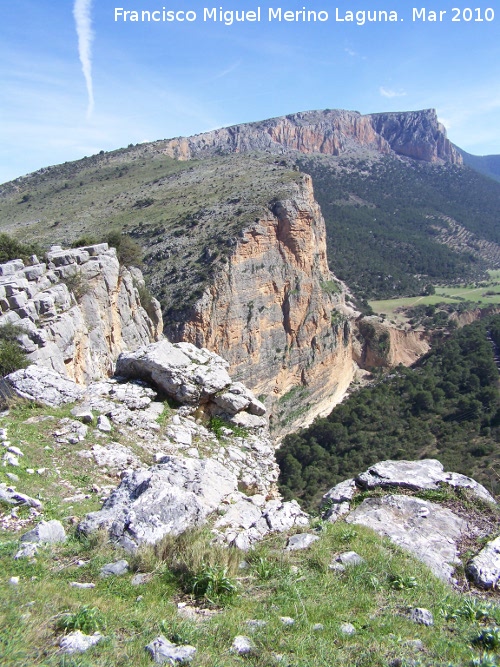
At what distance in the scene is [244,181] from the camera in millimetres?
47594

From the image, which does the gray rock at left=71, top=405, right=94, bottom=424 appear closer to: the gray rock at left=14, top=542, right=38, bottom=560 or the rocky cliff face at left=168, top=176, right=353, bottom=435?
the gray rock at left=14, top=542, right=38, bottom=560

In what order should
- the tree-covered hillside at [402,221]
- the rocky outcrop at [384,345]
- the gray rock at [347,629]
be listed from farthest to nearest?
the tree-covered hillside at [402,221] → the rocky outcrop at [384,345] → the gray rock at [347,629]

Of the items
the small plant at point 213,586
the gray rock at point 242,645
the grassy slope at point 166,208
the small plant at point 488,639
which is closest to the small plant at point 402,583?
the small plant at point 488,639

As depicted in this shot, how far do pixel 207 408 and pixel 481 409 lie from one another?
95.5 ft

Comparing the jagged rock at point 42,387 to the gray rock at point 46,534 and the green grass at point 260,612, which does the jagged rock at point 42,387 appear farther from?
the green grass at point 260,612

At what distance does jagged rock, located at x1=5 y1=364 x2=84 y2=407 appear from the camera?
8.95m

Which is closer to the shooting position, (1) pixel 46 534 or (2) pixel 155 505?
(1) pixel 46 534

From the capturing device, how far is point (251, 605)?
430 centimetres

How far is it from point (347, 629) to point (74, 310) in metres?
12.3

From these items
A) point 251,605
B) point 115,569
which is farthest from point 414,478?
point 115,569

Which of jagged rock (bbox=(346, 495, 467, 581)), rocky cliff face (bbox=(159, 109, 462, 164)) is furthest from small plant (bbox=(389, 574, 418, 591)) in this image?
rocky cliff face (bbox=(159, 109, 462, 164))

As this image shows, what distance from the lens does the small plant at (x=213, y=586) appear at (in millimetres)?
4375

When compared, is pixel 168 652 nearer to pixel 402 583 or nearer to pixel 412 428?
pixel 402 583

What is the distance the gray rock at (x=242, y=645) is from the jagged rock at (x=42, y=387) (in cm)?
642
